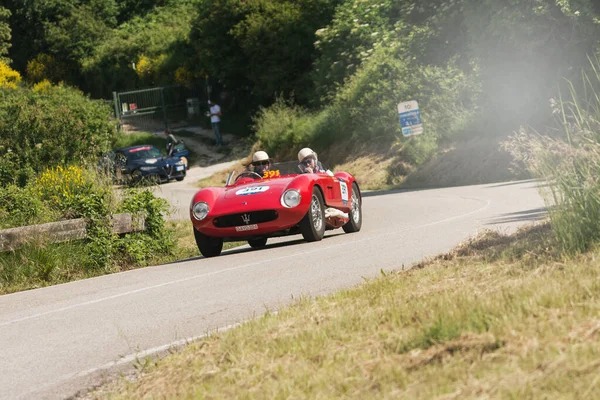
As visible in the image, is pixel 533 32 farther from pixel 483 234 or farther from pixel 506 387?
pixel 506 387

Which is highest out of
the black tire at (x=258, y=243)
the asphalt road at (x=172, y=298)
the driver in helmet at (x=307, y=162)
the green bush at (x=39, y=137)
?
the green bush at (x=39, y=137)

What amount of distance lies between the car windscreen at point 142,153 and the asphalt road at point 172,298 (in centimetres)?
2975

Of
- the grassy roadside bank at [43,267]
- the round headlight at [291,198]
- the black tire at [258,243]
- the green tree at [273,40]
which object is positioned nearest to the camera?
the grassy roadside bank at [43,267]

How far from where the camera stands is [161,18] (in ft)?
235

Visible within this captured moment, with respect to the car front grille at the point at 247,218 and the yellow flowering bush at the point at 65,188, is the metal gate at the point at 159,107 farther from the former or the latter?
the car front grille at the point at 247,218

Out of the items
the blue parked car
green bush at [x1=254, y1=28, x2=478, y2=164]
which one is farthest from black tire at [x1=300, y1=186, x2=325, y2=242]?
the blue parked car

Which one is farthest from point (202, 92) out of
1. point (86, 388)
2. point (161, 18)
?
point (86, 388)

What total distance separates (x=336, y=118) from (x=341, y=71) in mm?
2915

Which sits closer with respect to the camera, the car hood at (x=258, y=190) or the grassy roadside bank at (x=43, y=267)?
the grassy roadside bank at (x=43, y=267)

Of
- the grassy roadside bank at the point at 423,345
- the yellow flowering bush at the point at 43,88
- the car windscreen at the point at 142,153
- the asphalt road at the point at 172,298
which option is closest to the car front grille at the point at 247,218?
the asphalt road at the point at 172,298

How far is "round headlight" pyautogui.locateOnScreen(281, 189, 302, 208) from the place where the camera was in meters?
15.7

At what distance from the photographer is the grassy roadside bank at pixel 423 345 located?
541 cm

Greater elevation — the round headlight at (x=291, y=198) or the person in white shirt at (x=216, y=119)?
the person in white shirt at (x=216, y=119)

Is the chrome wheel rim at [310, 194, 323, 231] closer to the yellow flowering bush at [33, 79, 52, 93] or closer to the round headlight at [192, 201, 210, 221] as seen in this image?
the round headlight at [192, 201, 210, 221]
